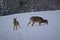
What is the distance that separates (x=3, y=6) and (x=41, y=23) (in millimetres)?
438

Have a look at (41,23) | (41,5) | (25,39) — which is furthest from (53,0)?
(25,39)

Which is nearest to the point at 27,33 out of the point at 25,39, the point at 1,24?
the point at 25,39

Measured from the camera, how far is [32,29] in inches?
40.9

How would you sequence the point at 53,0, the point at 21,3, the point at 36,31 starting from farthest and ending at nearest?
the point at 21,3
the point at 53,0
the point at 36,31

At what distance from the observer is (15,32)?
110 cm

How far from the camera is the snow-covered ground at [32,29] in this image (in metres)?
0.97

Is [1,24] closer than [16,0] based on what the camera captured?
Yes

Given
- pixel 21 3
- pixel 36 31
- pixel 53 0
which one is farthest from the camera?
pixel 21 3

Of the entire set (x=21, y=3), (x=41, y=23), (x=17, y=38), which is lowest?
(x=17, y=38)

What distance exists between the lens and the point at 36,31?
1019 mm

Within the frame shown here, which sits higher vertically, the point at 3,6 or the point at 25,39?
the point at 3,6

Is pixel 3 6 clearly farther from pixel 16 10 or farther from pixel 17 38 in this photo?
pixel 17 38

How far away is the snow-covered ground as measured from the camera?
0.97m

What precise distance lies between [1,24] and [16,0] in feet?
0.83
